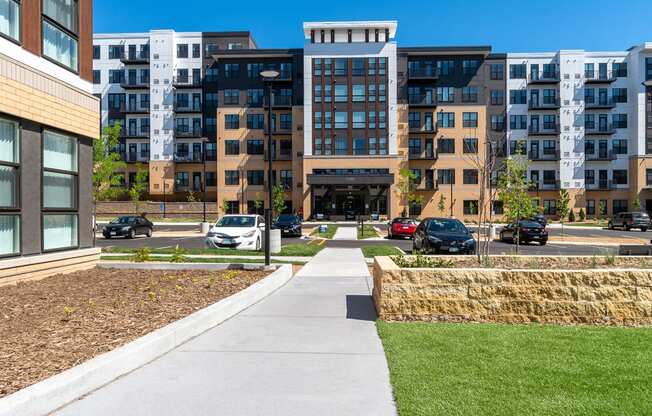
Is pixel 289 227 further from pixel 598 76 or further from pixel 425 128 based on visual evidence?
pixel 598 76

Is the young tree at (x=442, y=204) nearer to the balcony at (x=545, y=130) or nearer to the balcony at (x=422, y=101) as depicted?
Result: the balcony at (x=422, y=101)

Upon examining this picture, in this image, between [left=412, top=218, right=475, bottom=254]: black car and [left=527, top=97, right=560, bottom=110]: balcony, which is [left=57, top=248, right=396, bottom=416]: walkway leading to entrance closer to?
[left=412, top=218, right=475, bottom=254]: black car

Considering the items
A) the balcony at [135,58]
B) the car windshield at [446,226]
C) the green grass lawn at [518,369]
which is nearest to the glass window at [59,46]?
the green grass lawn at [518,369]

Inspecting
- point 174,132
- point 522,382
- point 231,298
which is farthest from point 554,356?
point 174,132

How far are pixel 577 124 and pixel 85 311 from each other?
70689 mm

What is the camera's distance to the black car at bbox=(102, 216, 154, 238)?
29.8 metres

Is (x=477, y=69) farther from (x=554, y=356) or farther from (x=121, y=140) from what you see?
(x=554, y=356)

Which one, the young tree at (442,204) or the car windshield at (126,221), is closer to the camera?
the car windshield at (126,221)

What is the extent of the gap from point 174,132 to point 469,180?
139 ft

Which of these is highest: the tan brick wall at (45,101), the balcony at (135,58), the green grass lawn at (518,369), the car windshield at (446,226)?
the balcony at (135,58)

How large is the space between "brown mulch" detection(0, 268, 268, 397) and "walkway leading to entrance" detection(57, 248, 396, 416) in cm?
70

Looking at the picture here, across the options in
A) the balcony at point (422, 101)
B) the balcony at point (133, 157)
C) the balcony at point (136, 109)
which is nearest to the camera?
the balcony at point (422, 101)

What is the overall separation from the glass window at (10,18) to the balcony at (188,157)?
5805 centimetres

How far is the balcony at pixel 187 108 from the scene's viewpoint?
217 ft
